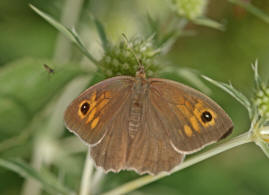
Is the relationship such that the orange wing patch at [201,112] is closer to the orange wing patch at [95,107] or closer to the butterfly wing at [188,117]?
the butterfly wing at [188,117]

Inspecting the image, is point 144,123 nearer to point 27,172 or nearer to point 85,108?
point 85,108

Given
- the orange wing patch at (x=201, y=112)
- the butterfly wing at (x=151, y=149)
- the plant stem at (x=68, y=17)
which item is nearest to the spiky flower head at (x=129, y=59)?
the butterfly wing at (x=151, y=149)

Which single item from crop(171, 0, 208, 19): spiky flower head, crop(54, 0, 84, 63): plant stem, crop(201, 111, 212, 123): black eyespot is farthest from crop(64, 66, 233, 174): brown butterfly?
crop(54, 0, 84, 63): plant stem

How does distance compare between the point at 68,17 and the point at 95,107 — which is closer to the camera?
the point at 95,107

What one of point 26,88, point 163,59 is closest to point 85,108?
point 26,88

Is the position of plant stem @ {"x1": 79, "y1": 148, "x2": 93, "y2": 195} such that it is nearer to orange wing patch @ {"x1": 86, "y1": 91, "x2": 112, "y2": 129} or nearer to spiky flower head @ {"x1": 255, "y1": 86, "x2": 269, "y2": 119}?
orange wing patch @ {"x1": 86, "y1": 91, "x2": 112, "y2": 129}

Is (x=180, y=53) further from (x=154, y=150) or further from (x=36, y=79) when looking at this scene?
(x=154, y=150)
